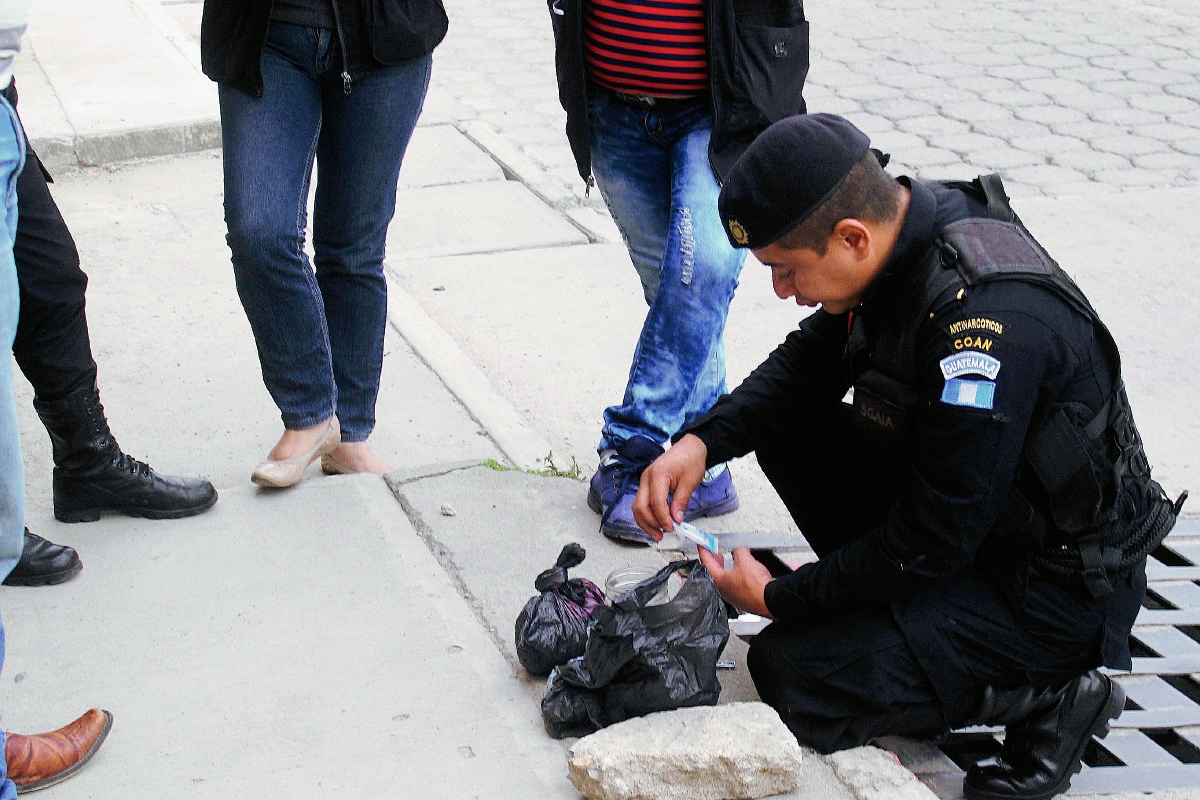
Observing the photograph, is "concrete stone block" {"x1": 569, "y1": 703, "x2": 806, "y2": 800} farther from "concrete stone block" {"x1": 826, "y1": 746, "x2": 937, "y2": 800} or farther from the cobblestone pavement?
the cobblestone pavement

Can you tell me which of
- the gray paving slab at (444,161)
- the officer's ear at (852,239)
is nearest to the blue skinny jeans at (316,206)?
the officer's ear at (852,239)

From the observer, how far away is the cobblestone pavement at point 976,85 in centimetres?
585

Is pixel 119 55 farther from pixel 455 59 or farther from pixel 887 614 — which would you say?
pixel 887 614

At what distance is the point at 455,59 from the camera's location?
25.7 feet

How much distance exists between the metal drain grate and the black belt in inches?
58.1

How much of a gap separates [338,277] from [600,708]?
125 centimetres

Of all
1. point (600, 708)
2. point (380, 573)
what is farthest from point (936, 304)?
point (380, 573)

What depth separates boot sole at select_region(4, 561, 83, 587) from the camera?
2.53m

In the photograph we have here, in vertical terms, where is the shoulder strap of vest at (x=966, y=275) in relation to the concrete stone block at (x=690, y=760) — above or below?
above

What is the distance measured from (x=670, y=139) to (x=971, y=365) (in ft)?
3.90

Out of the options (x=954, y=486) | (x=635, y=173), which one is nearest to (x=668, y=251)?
(x=635, y=173)

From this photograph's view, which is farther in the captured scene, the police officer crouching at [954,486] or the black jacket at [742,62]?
the black jacket at [742,62]

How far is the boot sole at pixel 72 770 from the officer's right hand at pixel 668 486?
40.6 inches

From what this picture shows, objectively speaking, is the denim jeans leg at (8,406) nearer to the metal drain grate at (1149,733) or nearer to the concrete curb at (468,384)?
the concrete curb at (468,384)
